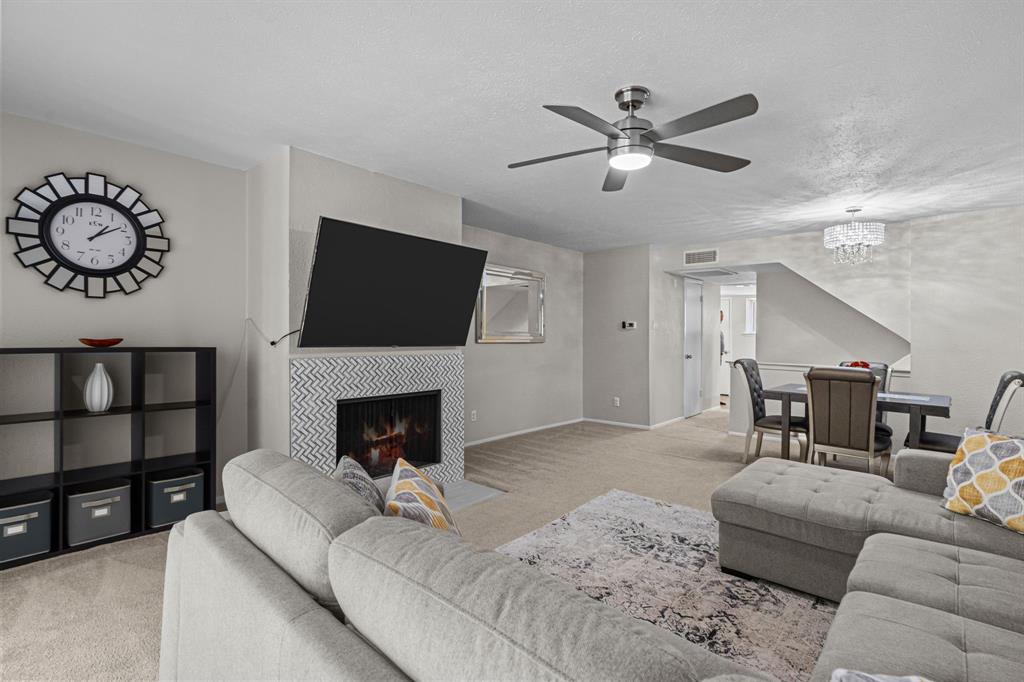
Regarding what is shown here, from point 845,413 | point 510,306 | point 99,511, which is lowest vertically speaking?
point 99,511

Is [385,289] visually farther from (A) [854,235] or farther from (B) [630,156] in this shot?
(A) [854,235]

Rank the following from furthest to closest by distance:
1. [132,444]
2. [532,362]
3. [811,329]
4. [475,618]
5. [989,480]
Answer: [532,362], [811,329], [132,444], [989,480], [475,618]

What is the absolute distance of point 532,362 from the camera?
6.40 m

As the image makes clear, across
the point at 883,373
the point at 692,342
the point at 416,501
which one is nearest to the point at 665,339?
the point at 692,342

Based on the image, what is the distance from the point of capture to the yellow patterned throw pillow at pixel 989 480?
2.01 meters

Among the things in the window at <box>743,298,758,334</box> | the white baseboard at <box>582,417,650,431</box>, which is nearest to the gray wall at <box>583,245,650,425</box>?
the white baseboard at <box>582,417,650,431</box>

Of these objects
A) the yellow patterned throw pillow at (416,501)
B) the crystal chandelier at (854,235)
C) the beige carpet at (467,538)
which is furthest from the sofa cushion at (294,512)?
the crystal chandelier at (854,235)

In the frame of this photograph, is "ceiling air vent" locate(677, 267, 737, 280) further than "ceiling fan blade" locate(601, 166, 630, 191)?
Yes

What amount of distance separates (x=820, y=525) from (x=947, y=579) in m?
0.61

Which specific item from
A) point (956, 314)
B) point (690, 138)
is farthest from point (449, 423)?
point (956, 314)

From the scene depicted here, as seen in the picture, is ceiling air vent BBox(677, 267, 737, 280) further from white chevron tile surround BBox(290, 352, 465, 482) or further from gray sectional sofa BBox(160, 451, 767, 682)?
gray sectional sofa BBox(160, 451, 767, 682)

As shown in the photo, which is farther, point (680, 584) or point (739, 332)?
point (739, 332)

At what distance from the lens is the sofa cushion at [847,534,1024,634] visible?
4.89 feet

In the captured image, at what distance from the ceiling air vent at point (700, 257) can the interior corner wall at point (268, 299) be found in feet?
16.4
